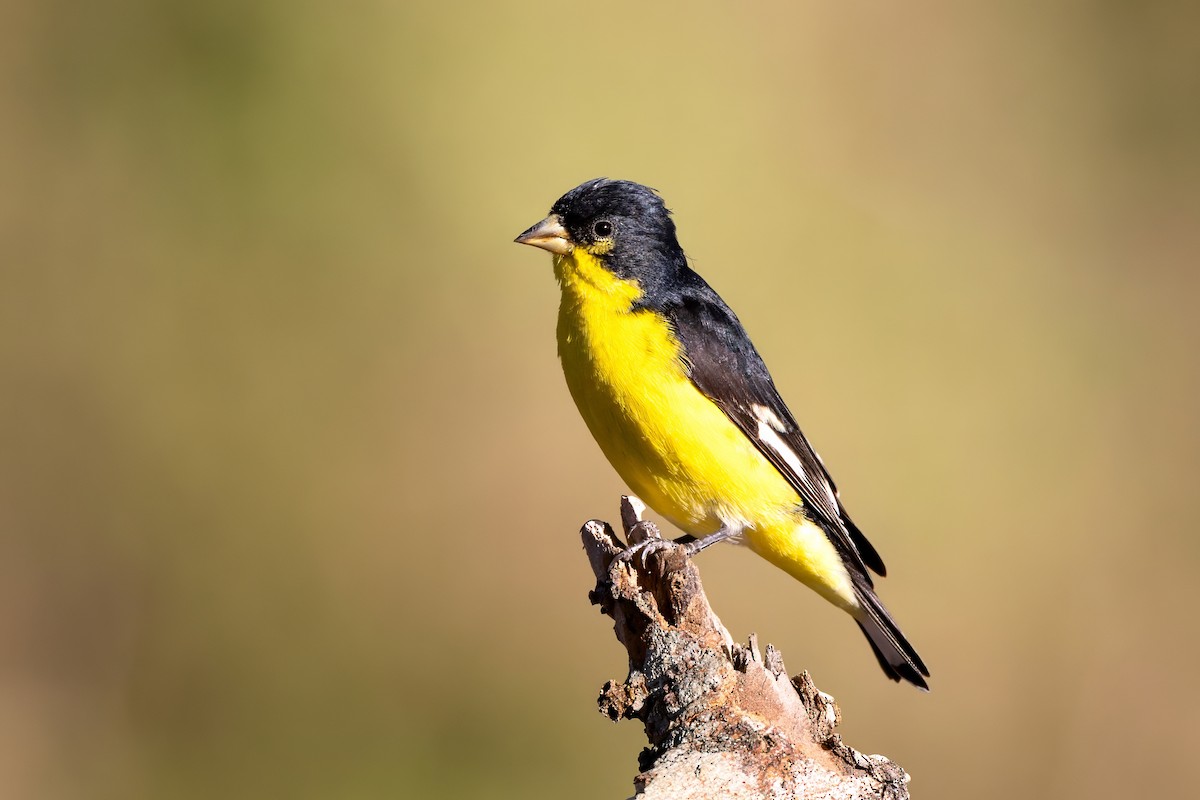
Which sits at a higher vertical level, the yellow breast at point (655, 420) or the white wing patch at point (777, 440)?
the white wing patch at point (777, 440)

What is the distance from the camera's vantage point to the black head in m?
4.69

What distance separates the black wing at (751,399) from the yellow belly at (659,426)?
5 centimetres

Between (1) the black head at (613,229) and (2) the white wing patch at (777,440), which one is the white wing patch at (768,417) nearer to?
(2) the white wing patch at (777,440)

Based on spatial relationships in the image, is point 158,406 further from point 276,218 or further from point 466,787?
point 466,787

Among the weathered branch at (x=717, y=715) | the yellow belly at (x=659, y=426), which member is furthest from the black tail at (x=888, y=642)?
the weathered branch at (x=717, y=715)

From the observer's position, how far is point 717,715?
10.7 ft

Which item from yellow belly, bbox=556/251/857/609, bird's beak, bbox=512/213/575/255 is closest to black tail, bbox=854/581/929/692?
yellow belly, bbox=556/251/857/609

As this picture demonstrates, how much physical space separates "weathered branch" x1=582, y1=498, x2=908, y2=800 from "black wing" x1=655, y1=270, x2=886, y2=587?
977mm

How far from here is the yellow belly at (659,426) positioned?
4320 mm

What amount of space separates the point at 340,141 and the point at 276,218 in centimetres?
64

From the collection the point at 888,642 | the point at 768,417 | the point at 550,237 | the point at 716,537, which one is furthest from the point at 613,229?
the point at 888,642

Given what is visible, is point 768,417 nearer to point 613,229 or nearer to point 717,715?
point 613,229

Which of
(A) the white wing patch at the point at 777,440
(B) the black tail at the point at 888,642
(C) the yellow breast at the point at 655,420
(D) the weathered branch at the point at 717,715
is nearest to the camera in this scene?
(D) the weathered branch at the point at 717,715

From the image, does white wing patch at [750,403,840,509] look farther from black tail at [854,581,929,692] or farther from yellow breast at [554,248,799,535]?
black tail at [854,581,929,692]
